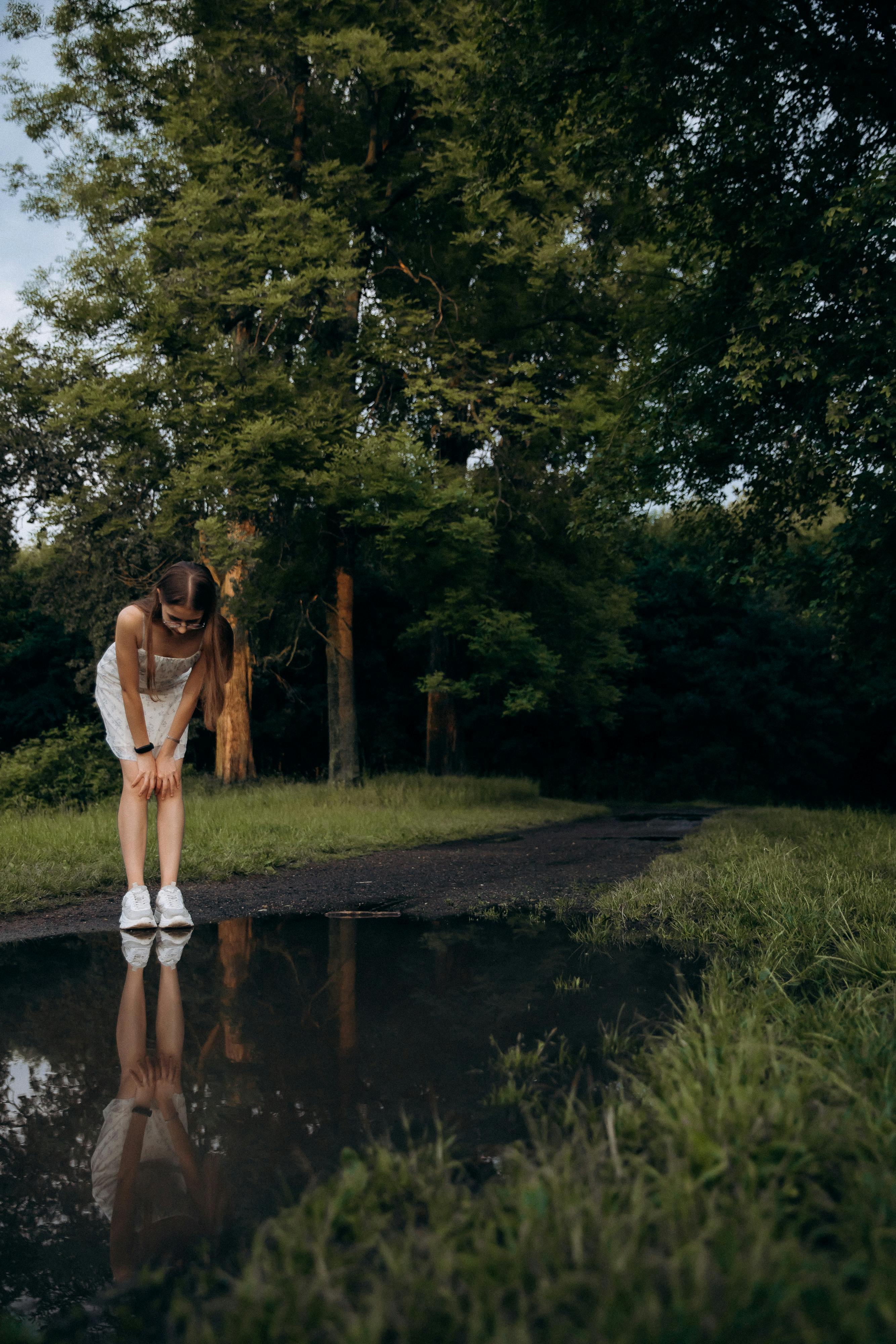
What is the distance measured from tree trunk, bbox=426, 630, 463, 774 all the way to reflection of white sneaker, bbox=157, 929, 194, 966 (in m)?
13.8

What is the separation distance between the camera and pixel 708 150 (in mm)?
9367

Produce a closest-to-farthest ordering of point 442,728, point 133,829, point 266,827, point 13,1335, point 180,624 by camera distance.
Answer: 1. point 13,1335
2. point 180,624
3. point 133,829
4. point 266,827
5. point 442,728

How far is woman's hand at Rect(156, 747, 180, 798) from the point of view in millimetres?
4879

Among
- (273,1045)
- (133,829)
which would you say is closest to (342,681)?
(133,829)

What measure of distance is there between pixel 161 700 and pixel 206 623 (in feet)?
1.87

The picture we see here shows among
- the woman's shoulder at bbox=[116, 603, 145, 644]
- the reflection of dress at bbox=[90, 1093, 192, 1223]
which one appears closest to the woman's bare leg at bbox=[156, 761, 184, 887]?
the woman's shoulder at bbox=[116, 603, 145, 644]

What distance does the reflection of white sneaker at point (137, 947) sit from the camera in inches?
161

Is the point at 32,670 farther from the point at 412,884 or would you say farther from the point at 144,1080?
the point at 144,1080

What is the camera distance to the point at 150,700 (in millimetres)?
4957

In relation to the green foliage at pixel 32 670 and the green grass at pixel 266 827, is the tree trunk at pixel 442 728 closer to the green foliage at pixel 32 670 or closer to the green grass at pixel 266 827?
the green grass at pixel 266 827

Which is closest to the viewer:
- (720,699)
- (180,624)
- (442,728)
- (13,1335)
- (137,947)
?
(13,1335)

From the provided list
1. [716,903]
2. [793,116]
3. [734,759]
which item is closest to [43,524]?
[793,116]

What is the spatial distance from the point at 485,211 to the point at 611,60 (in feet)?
16.0

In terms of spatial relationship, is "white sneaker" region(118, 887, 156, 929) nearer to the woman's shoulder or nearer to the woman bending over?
the woman bending over
